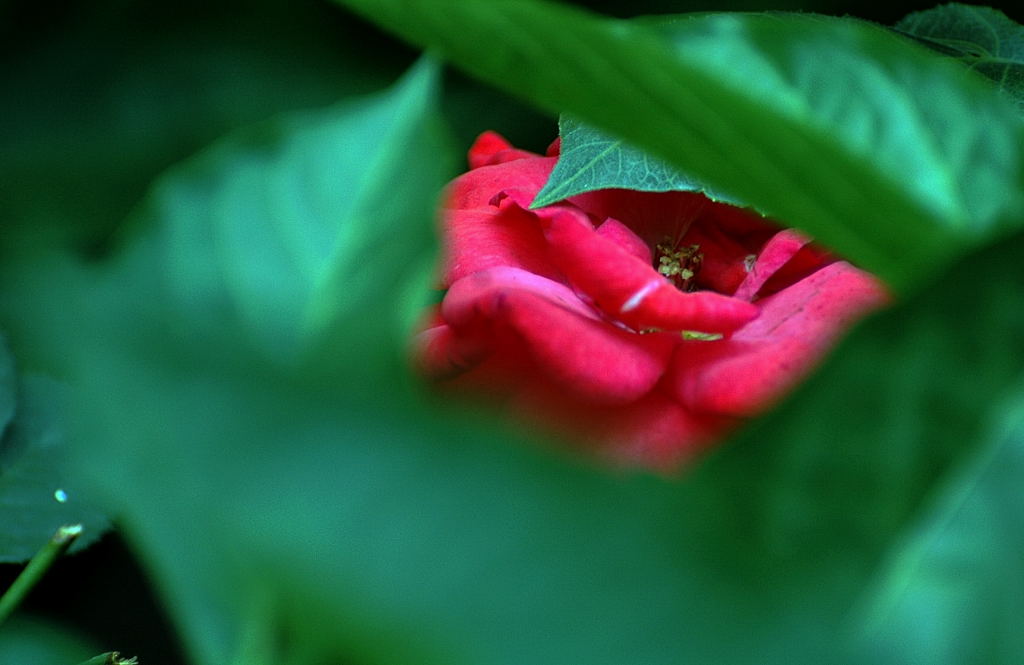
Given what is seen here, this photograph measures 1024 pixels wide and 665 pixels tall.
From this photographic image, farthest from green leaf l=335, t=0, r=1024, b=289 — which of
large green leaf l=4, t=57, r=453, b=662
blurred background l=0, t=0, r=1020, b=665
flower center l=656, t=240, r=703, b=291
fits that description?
blurred background l=0, t=0, r=1020, b=665

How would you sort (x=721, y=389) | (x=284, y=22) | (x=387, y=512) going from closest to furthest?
(x=387, y=512), (x=721, y=389), (x=284, y=22)

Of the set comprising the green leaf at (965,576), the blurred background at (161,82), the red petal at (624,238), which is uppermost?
the blurred background at (161,82)

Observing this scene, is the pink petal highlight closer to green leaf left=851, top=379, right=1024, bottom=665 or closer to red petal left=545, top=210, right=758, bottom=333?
red petal left=545, top=210, right=758, bottom=333

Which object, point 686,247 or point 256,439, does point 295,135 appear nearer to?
point 256,439

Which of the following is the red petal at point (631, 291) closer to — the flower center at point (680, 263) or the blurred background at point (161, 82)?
the flower center at point (680, 263)

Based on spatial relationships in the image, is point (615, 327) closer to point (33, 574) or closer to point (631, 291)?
point (631, 291)

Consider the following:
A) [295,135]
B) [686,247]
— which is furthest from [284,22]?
[295,135]

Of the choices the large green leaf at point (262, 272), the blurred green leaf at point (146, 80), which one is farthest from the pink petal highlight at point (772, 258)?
the blurred green leaf at point (146, 80)
